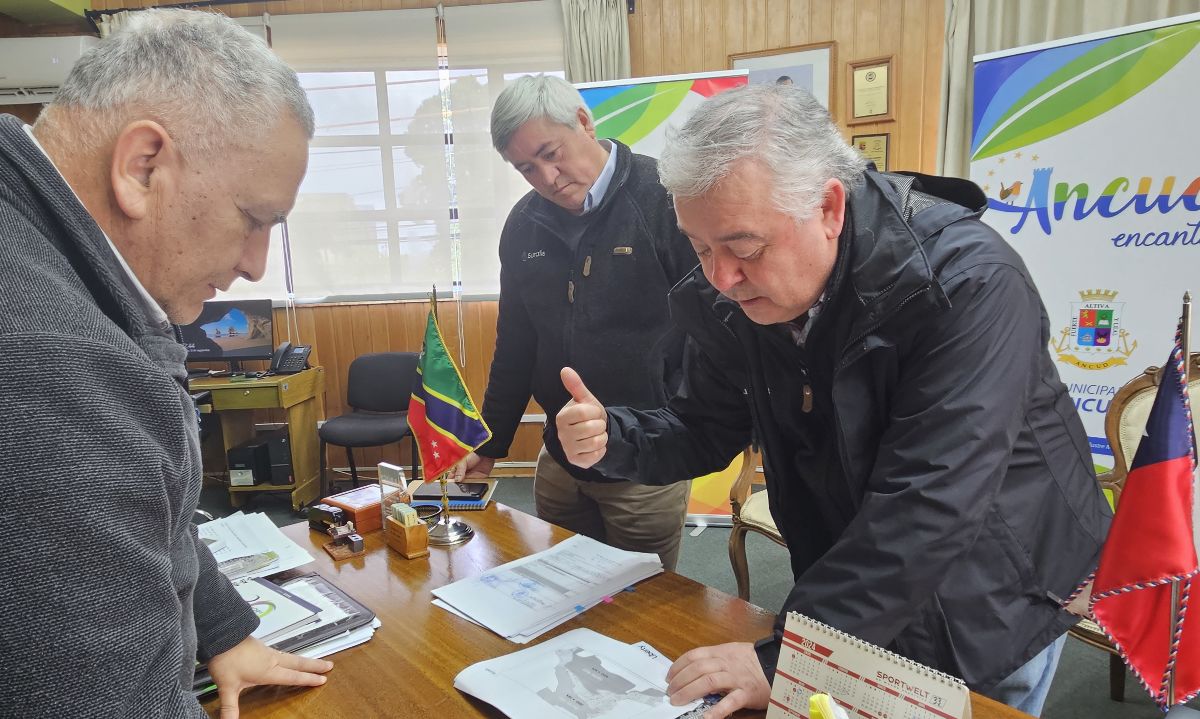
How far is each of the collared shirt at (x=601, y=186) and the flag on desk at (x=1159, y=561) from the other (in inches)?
47.3

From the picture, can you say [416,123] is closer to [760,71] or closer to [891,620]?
[760,71]

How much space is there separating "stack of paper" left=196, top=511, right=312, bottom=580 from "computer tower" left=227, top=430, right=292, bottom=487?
8.91 feet

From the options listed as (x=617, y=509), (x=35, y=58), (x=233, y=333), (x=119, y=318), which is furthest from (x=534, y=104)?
(x=35, y=58)

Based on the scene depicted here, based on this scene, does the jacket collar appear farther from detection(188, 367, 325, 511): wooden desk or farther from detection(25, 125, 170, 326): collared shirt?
detection(188, 367, 325, 511): wooden desk

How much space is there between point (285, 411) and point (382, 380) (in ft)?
1.98

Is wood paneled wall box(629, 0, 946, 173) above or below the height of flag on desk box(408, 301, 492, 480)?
above

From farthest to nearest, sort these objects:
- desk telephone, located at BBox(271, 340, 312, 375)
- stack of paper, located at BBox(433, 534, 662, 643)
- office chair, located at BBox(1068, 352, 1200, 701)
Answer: desk telephone, located at BBox(271, 340, 312, 375) → office chair, located at BBox(1068, 352, 1200, 701) → stack of paper, located at BBox(433, 534, 662, 643)

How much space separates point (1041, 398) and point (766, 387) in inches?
15.9

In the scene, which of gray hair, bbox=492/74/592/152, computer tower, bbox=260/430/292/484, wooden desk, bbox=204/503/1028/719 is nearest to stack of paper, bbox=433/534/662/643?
wooden desk, bbox=204/503/1028/719

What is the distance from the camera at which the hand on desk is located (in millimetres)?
981

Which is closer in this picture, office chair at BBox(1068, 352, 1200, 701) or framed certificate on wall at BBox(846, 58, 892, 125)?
office chair at BBox(1068, 352, 1200, 701)

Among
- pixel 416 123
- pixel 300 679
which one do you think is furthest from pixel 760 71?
pixel 300 679

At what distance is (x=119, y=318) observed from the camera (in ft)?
2.05

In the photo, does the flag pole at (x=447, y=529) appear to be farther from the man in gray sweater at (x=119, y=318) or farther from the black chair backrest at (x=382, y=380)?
the black chair backrest at (x=382, y=380)
